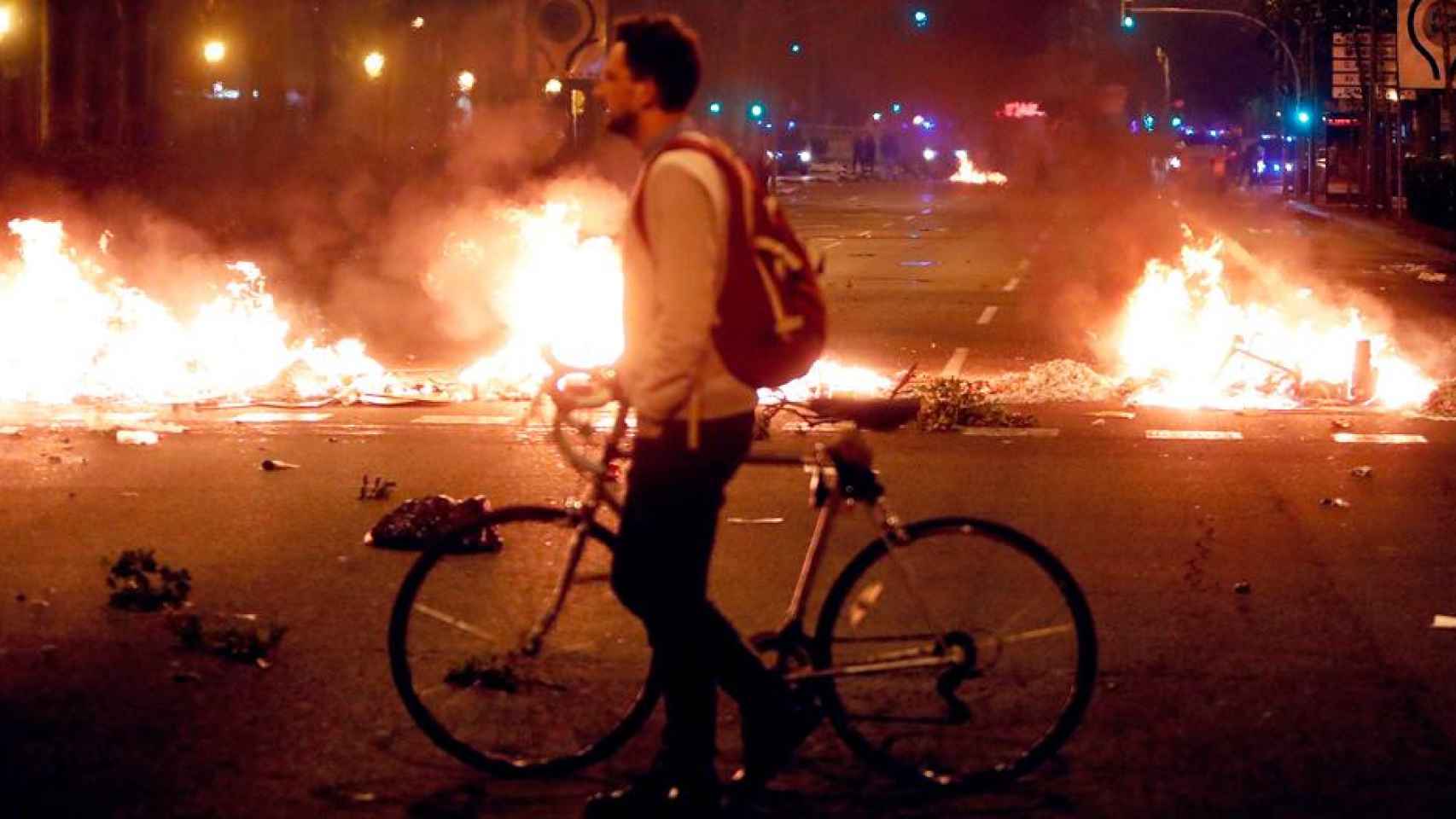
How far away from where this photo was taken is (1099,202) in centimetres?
5316

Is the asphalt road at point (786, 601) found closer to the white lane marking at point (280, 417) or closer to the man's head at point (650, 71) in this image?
the white lane marking at point (280, 417)

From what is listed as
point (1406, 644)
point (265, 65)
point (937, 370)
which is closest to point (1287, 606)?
point (1406, 644)

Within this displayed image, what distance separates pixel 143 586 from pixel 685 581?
125 inches

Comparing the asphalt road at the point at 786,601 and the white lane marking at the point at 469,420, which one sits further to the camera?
the white lane marking at the point at 469,420

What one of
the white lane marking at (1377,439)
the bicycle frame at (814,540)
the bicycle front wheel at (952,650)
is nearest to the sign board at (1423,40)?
the white lane marking at (1377,439)

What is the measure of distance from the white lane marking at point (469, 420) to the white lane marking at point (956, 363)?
3.75m

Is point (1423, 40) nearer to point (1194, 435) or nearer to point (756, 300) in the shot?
point (1194, 435)

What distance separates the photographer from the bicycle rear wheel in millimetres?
5426

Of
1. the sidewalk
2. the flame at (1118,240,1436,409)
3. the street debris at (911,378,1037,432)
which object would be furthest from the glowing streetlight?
the street debris at (911,378,1037,432)

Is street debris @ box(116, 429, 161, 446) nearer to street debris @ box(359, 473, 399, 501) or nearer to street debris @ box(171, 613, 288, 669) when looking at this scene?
street debris @ box(359, 473, 399, 501)

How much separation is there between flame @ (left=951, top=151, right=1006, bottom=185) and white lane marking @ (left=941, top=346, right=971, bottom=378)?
65290 millimetres

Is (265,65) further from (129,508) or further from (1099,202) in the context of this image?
(129,508)

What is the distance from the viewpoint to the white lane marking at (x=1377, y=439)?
11438mm

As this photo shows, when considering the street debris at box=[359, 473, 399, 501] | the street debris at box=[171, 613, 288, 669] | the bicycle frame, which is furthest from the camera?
the street debris at box=[359, 473, 399, 501]
